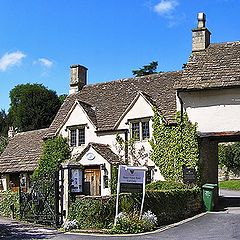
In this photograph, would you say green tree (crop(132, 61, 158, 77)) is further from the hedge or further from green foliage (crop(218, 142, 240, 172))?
the hedge

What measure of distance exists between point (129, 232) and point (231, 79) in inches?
518

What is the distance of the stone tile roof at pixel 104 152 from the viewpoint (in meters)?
29.6

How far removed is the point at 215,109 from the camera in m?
27.4

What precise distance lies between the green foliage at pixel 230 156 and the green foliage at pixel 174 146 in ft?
87.1

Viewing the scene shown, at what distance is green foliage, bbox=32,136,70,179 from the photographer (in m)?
32.0

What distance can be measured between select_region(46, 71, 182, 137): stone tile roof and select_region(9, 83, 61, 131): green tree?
2864cm

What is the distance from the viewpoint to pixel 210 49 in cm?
3144

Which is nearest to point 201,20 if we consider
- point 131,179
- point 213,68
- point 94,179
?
point 213,68

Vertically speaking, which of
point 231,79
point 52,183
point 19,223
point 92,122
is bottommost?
point 19,223

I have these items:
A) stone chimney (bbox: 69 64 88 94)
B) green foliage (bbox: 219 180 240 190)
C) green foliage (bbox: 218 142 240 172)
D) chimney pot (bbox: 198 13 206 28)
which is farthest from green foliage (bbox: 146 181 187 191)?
green foliage (bbox: 218 142 240 172)

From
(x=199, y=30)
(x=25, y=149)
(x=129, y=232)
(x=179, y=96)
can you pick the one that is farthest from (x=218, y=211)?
(x=25, y=149)

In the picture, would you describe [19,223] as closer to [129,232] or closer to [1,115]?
[129,232]

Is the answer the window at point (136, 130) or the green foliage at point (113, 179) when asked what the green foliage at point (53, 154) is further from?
the window at point (136, 130)

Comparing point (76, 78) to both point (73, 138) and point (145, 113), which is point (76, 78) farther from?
point (145, 113)
